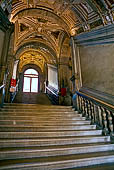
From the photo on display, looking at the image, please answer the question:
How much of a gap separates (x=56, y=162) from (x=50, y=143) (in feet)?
1.77

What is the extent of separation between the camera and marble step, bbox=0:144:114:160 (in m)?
1.74

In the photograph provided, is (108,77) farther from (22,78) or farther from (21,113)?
(22,78)

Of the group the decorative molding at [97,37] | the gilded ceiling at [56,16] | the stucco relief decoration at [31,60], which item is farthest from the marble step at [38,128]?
the stucco relief decoration at [31,60]

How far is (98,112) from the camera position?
3076 mm

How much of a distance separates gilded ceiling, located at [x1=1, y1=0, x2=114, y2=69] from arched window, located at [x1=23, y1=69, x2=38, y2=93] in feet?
20.3

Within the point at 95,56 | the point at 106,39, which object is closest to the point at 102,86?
the point at 95,56

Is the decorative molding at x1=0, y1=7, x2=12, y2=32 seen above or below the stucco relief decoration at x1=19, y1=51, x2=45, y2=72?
below

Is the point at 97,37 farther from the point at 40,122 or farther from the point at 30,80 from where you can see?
the point at 30,80

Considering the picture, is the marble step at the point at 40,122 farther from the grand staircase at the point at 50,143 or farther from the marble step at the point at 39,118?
the marble step at the point at 39,118

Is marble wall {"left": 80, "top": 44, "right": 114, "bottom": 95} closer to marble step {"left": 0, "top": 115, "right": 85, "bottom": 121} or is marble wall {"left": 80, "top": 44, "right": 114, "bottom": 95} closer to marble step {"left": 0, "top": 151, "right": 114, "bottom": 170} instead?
marble step {"left": 0, "top": 115, "right": 85, "bottom": 121}

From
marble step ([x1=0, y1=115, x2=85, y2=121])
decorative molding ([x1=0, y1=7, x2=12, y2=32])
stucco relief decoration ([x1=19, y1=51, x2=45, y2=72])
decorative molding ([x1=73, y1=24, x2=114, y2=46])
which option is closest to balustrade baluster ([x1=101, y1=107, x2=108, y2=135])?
marble step ([x1=0, y1=115, x2=85, y2=121])

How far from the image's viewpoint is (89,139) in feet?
7.91

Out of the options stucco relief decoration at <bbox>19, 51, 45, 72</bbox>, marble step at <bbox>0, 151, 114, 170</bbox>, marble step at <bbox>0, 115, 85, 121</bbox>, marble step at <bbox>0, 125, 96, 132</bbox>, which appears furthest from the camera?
stucco relief decoration at <bbox>19, 51, 45, 72</bbox>

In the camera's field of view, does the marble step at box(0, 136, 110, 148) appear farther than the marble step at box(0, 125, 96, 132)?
No
